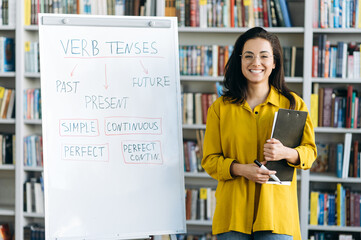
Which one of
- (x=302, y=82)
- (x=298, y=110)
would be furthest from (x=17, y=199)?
(x=298, y=110)

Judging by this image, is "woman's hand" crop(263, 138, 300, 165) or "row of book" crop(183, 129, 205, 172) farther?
"row of book" crop(183, 129, 205, 172)

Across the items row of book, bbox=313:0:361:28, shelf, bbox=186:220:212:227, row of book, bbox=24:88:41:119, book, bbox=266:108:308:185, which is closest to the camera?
book, bbox=266:108:308:185

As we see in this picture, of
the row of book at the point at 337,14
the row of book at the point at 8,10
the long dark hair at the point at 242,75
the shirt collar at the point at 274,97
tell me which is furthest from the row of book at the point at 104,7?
the shirt collar at the point at 274,97

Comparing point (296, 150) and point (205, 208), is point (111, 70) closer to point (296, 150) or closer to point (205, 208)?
point (296, 150)

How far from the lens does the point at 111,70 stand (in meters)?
2.21

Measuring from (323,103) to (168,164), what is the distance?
1.46 m

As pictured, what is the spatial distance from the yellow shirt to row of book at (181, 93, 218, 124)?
1453 millimetres

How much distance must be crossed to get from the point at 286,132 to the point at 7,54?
7.97ft

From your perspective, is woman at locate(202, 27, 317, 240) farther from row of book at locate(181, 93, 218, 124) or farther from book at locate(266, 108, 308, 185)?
row of book at locate(181, 93, 218, 124)

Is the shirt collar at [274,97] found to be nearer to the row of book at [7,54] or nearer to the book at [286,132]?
the book at [286,132]

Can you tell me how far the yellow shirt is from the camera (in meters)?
1.77

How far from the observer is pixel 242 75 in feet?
6.31

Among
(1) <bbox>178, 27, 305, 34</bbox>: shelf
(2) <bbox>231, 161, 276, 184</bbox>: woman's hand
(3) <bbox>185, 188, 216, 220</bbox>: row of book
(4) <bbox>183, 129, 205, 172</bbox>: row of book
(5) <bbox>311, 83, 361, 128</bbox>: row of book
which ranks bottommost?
(3) <bbox>185, 188, 216, 220</bbox>: row of book

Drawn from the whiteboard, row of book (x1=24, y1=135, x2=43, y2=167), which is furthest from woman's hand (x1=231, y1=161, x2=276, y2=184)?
row of book (x1=24, y1=135, x2=43, y2=167)
